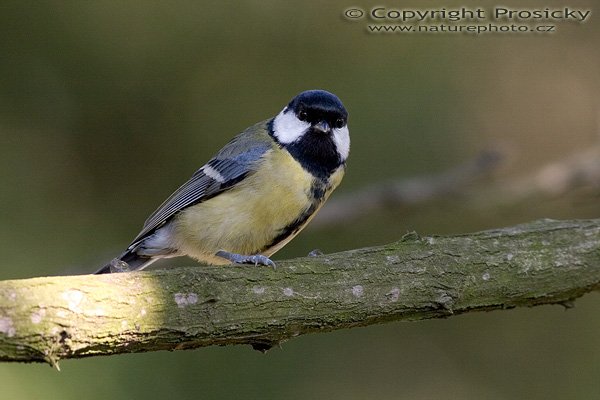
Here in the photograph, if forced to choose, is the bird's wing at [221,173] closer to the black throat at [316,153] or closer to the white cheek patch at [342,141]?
the black throat at [316,153]

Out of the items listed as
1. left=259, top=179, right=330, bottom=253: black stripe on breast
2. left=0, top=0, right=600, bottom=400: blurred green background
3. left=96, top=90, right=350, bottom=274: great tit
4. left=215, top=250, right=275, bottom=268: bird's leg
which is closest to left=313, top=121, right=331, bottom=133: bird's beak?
left=96, top=90, right=350, bottom=274: great tit

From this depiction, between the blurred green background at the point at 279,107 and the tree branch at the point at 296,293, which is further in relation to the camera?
the blurred green background at the point at 279,107

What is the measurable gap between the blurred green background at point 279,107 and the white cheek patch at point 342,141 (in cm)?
107

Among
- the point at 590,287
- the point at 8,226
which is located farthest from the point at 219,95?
the point at 590,287

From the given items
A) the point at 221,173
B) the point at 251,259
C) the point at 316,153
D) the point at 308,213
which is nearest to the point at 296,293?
the point at 251,259

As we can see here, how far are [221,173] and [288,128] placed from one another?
1.04ft

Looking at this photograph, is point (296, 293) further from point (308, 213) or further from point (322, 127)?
point (322, 127)

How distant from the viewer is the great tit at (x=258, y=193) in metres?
2.80

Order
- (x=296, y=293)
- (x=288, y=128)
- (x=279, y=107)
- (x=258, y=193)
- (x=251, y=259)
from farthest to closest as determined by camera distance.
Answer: (x=279, y=107), (x=288, y=128), (x=258, y=193), (x=251, y=259), (x=296, y=293)

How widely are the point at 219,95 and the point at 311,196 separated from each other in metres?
1.79

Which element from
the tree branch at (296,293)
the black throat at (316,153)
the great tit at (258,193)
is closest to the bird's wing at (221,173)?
the great tit at (258,193)

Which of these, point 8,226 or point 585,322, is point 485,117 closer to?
point 585,322

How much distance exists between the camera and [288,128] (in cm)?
302

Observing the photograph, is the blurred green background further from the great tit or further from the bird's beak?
the bird's beak
